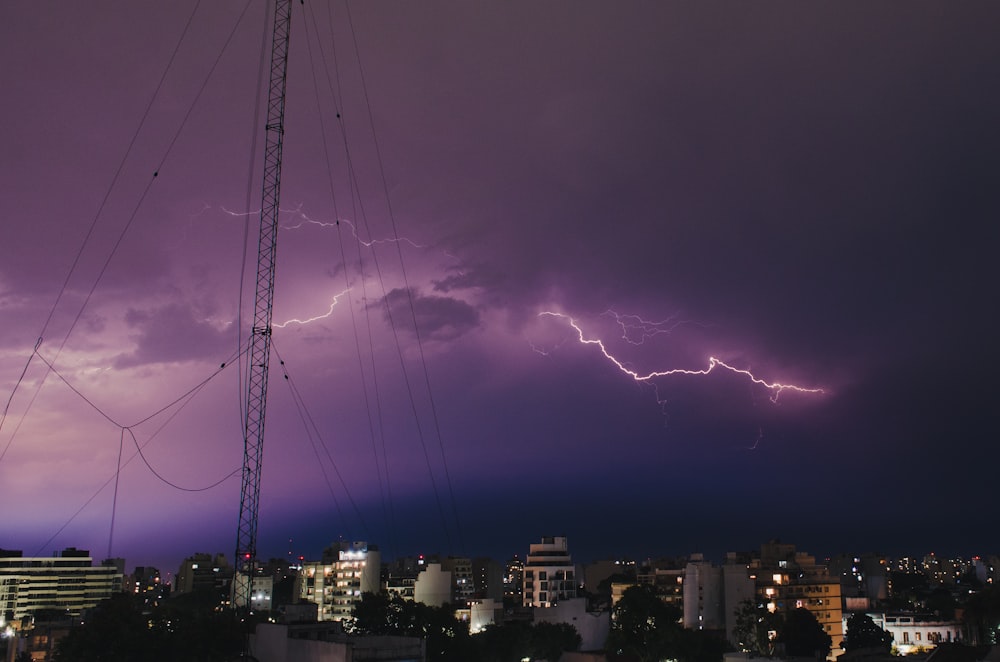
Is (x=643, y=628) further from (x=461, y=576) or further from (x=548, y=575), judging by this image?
(x=461, y=576)

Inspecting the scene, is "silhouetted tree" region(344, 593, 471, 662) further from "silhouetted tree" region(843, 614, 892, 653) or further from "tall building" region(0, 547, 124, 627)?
"tall building" region(0, 547, 124, 627)

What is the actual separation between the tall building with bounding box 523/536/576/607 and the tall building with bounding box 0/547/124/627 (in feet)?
142

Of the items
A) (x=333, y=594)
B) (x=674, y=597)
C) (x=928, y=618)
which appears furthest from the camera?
(x=333, y=594)

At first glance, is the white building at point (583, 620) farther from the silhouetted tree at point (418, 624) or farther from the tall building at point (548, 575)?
the tall building at point (548, 575)

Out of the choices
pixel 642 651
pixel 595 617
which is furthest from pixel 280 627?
pixel 595 617

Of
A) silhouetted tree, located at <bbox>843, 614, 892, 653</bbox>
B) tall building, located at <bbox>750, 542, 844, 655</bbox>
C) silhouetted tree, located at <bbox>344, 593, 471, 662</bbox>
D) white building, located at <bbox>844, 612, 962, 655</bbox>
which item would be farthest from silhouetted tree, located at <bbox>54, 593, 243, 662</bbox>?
tall building, located at <bbox>750, 542, 844, 655</bbox>

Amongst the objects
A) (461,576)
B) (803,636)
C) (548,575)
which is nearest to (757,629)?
(803,636)

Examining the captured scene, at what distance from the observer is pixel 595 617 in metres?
48.1

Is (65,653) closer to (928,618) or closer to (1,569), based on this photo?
(928,618)

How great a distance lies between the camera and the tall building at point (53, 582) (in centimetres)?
7825

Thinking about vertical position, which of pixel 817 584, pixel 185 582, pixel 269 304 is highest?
pixel 269 304

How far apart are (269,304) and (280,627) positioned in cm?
1158

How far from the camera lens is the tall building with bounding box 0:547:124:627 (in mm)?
78250

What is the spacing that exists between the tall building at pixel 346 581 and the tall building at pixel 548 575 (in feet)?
45.1
